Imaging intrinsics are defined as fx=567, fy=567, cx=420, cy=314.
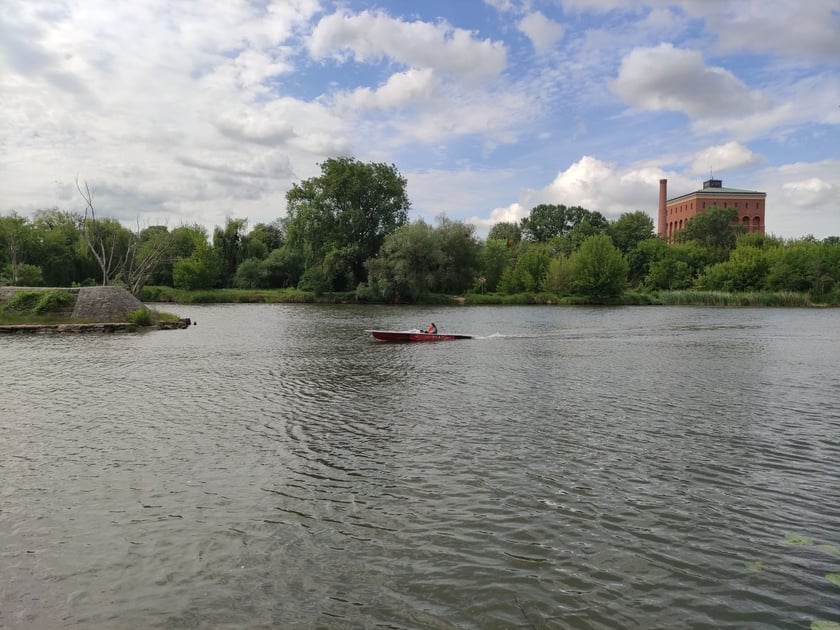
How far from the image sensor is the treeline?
73.9 m

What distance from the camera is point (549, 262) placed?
94875mm

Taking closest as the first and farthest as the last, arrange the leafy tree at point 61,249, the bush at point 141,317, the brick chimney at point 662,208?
the bush at point 141,317, the leafy tree at point 61,249, the brick chimney at point 662,208

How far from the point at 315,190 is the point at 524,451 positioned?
73832 millimetres

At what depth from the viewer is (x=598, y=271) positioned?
83.1m

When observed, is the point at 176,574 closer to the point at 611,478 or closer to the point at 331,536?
the point at 331,536

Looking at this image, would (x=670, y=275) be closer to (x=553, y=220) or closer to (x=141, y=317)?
(x=553, y=220)

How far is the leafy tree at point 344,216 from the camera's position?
78.0 m

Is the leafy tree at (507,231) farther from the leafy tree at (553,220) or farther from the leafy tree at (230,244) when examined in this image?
the leafy tree at (230,244)

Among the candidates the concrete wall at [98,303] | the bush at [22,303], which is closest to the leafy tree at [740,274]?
the concrete wall at [98,303]

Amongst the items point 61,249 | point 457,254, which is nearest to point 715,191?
point 457,254

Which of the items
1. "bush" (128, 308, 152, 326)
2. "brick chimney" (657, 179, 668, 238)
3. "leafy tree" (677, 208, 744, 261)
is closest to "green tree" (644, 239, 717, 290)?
"leafy tree" (677, 208, 744, 261)

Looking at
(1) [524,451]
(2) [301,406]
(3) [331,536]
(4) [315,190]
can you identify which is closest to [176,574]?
(3) [331,536]

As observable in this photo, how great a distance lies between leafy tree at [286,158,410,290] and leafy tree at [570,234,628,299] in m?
27.2

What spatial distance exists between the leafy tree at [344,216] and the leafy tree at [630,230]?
58.6 meters
